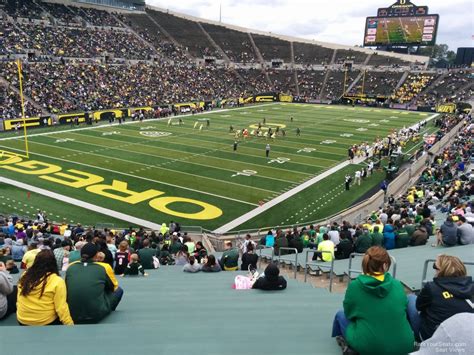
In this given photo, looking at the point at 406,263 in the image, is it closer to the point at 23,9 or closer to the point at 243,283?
the point at 243,283

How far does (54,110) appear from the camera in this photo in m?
41.4

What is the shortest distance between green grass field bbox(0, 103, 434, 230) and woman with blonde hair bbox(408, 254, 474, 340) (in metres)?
14.7

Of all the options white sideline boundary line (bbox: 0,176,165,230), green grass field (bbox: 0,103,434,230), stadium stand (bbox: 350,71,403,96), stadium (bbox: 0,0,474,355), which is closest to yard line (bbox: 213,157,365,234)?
stadium (bbox: 0,0,474,355)

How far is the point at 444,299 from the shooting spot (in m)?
3.53

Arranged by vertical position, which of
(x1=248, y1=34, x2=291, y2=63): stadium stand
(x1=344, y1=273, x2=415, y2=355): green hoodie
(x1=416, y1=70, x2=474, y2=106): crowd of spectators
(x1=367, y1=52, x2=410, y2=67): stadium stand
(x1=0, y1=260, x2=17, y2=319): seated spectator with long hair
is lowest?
(x1=0, y1=260, x2=17, y2=319): seated spectator with long hair

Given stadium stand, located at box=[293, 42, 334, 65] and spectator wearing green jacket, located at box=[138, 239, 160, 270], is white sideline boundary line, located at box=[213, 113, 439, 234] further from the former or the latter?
stadium stand, located at box=[293, 42, 334, 65]

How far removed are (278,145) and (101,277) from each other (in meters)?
30.0

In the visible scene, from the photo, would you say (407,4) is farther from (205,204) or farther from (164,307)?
(164,307)

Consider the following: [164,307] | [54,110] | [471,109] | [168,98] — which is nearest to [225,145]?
[54,110]

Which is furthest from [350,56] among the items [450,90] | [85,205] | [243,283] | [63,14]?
[243,283]

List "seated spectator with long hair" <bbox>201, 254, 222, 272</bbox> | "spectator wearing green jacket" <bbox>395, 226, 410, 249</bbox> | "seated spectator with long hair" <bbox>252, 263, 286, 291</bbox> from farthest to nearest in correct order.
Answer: "spectator wearing green jacket" <bbox>395, 226, 410, 249</bbox>
"seated spectator with long hair" <bbox>201, 254, 222, 272</bbox>
"seated spectator with long hair" <bbox>252, 263, 286, 291</bbox>

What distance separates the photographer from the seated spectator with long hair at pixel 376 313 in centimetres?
336

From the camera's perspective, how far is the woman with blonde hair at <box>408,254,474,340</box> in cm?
351

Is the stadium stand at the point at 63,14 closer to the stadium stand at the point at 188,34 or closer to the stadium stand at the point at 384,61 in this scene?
the stadium stand at the point at 188,34
